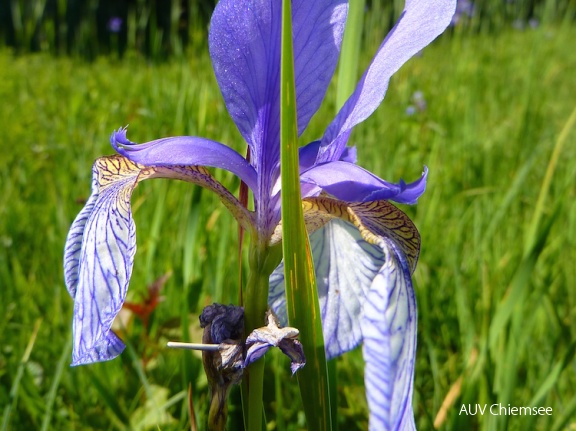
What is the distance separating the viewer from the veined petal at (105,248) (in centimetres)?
42

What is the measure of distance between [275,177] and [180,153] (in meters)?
0.10

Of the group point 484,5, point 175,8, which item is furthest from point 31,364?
point 484,5

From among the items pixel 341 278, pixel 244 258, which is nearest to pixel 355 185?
pixel 341 278

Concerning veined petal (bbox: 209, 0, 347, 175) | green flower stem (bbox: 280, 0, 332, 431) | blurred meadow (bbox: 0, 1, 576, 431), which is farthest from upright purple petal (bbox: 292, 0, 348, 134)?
blurred meadow (bbox: 0, 1, 576, 431)

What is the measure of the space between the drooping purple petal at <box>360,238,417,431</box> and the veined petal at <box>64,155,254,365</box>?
15 cm

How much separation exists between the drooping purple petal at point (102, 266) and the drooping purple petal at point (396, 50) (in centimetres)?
17

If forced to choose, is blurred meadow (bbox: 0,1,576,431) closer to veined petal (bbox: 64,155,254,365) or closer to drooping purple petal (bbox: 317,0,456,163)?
veined petal (bbox: 64,155,254,365)

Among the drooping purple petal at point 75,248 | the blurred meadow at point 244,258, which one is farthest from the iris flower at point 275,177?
the blurred meadow at point 244,258

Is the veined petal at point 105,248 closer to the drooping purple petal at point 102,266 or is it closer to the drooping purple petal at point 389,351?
the drooping purple petal at point 102,266

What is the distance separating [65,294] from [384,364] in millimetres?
895

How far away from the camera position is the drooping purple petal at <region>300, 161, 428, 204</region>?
1.42ft

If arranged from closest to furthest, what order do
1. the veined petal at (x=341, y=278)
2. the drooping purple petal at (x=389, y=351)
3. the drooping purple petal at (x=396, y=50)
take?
the drooping purple petal at (x=389, y=351) < the drooping purple petal at (x=396, y=50) < the veined petal at (x=341, y=278)

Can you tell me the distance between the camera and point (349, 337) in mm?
587

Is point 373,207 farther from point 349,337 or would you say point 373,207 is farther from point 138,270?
point 138,270
